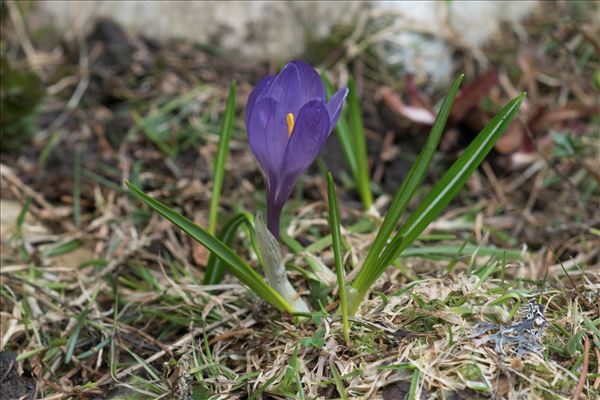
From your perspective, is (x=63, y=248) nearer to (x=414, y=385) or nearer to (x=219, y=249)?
(x=219, y=249)

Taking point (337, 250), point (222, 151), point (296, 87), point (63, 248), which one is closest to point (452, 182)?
point (337, 250)

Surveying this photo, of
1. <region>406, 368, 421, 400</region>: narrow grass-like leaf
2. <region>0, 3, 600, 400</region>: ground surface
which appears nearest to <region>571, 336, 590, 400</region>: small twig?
<region>0, 3, 600, 400</region>: ground surface

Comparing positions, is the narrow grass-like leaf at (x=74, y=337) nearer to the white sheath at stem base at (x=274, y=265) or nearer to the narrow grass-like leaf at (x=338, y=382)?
the white sheath at stem base at (x=274, y=265)

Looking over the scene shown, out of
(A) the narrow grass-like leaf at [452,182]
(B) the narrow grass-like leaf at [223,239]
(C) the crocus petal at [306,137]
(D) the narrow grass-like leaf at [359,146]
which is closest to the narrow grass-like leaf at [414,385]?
(A) the narrow grass-like leaf at [452,182]

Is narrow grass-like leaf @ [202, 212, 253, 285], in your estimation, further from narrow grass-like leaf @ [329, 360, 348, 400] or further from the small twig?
the small twig

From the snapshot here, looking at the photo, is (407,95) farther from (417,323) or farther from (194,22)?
(417,323)

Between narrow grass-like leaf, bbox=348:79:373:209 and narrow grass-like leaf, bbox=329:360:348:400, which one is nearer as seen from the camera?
narrow grass-like leaf, bbox=329:360:348:400
